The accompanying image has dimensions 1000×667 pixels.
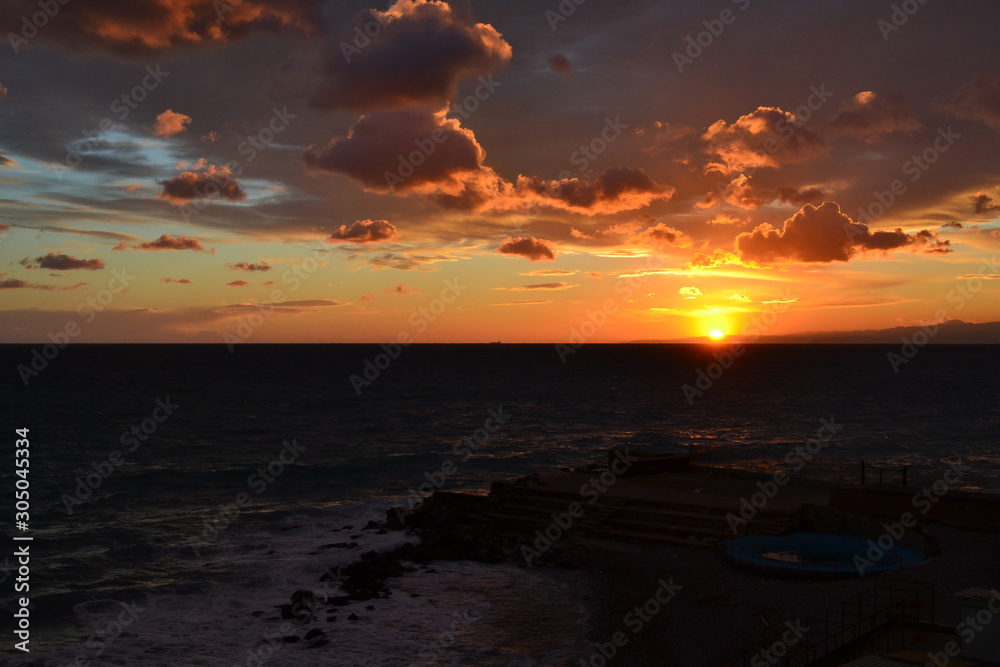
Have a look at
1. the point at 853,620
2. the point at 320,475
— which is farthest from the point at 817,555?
the point at 320,475

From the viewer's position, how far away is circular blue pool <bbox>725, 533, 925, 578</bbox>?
24.6 metres

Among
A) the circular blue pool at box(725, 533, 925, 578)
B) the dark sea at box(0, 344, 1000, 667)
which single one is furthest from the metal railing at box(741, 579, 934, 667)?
the dark sea at box(0, 344, 1000, 667)

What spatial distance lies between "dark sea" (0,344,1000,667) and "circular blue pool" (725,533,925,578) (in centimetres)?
599

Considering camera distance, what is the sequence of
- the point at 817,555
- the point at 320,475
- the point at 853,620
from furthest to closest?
the point at 320,475, the point at 817,555, the point at 853,620

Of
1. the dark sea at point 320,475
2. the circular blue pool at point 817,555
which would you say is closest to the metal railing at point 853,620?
the circular blue pool at point 817,555

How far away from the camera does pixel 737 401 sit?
11762 cm

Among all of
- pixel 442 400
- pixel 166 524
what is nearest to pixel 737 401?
pixel 442 400

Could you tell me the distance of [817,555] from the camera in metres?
26.4

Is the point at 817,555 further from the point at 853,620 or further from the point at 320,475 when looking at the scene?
the point at 320,475

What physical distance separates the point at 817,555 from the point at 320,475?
36.5m

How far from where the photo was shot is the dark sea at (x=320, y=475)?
23344 millimetres

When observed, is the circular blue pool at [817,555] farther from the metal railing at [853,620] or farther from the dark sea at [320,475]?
the dark sea at [320,475]

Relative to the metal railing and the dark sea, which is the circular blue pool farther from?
the dark sea

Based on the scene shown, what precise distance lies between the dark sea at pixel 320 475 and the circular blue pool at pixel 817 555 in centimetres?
599
